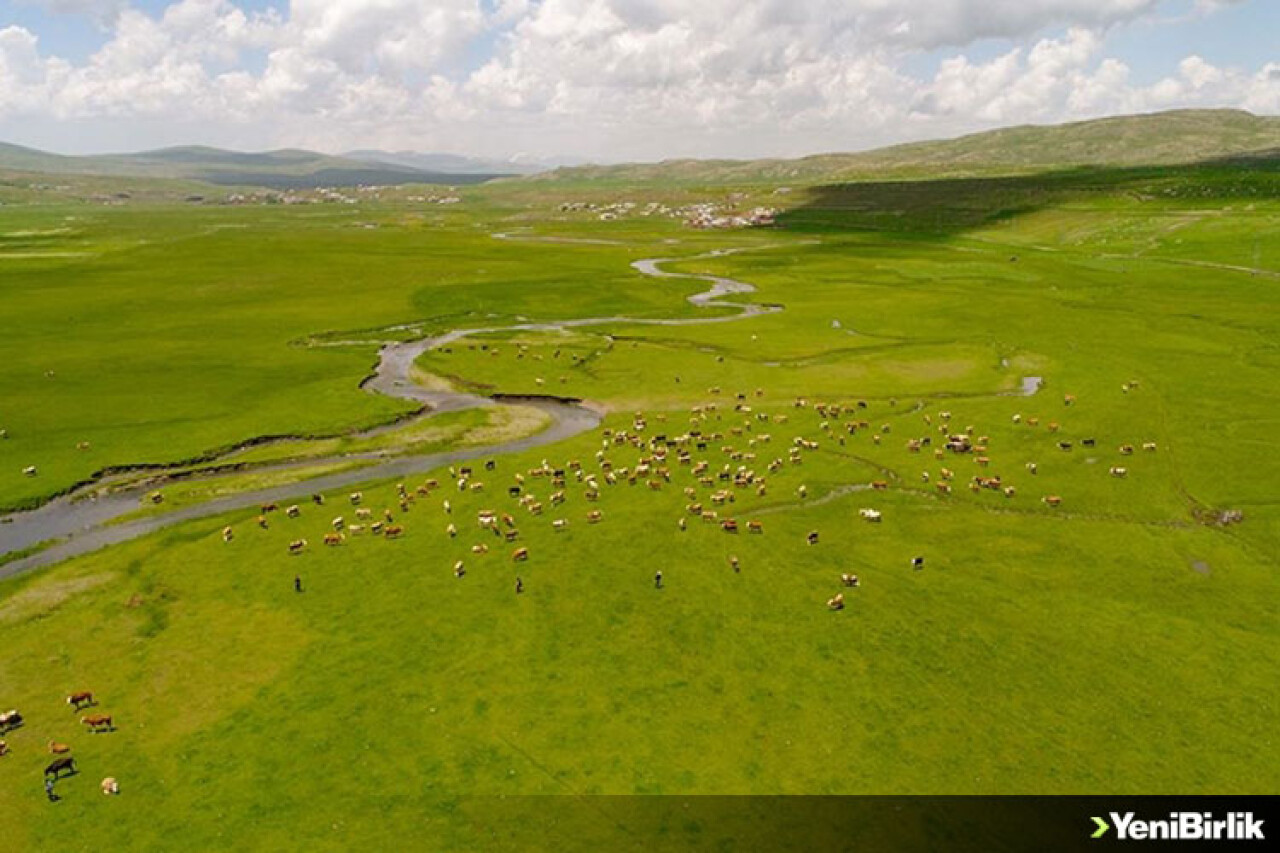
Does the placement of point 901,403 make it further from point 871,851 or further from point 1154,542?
point 871,851

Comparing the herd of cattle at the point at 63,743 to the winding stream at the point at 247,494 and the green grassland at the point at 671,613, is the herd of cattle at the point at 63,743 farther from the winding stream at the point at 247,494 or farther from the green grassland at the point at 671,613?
the winding stream at the point at 247,494

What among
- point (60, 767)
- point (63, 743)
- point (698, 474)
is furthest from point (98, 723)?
point (698, 474)

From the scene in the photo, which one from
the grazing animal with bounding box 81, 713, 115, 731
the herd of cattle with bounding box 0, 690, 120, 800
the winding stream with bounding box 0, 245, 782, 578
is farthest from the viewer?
the winding stream with bounding box 0, 245, 782, 578

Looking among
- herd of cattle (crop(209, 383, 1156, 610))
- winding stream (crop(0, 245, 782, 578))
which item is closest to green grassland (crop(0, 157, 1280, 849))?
herd of cattle (crop(209, 383, 1156, 610))

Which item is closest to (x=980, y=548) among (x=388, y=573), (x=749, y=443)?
(x=749, y=443)

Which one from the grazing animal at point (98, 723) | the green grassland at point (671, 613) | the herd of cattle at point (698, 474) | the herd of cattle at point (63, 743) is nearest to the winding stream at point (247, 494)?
the green grassland at point (671, 613)

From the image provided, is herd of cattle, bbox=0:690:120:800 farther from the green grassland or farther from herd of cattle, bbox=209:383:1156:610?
herd of cattle, bbox=209:383:1156:610
